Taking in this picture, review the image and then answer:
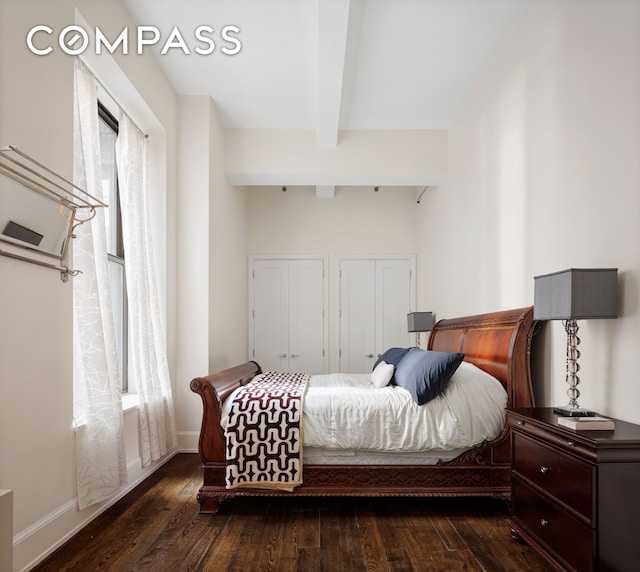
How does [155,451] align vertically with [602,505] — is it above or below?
below

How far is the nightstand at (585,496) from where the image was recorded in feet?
5.90

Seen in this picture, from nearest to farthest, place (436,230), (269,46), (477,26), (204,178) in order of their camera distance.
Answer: (477,26), (269,46), (204,178), (436,230)

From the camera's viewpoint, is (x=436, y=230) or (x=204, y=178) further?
(x=436, y=230)

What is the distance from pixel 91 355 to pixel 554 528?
93.6 inches

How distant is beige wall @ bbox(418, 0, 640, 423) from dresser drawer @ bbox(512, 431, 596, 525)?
1.30 feet

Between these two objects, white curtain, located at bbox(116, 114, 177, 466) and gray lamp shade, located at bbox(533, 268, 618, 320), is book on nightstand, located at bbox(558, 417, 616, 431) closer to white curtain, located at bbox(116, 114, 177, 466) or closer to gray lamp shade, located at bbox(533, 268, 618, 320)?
gray lamp shade, located at bbox(533, 268, 618, 320)

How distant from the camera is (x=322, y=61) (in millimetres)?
3609

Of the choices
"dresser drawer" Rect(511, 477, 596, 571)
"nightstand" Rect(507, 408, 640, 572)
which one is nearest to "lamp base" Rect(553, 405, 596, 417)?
"nightstand" Rect(507, 408, 640, 572)

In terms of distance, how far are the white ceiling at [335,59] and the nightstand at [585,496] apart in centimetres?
258

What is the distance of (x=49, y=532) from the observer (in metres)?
2.35

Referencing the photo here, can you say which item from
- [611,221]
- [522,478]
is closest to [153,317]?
[522,478]

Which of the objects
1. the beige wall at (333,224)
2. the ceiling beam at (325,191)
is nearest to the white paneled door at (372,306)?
the beige wall at (333,224)

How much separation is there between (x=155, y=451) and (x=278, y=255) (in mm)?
3446

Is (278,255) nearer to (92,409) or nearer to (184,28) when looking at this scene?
(184,28)
